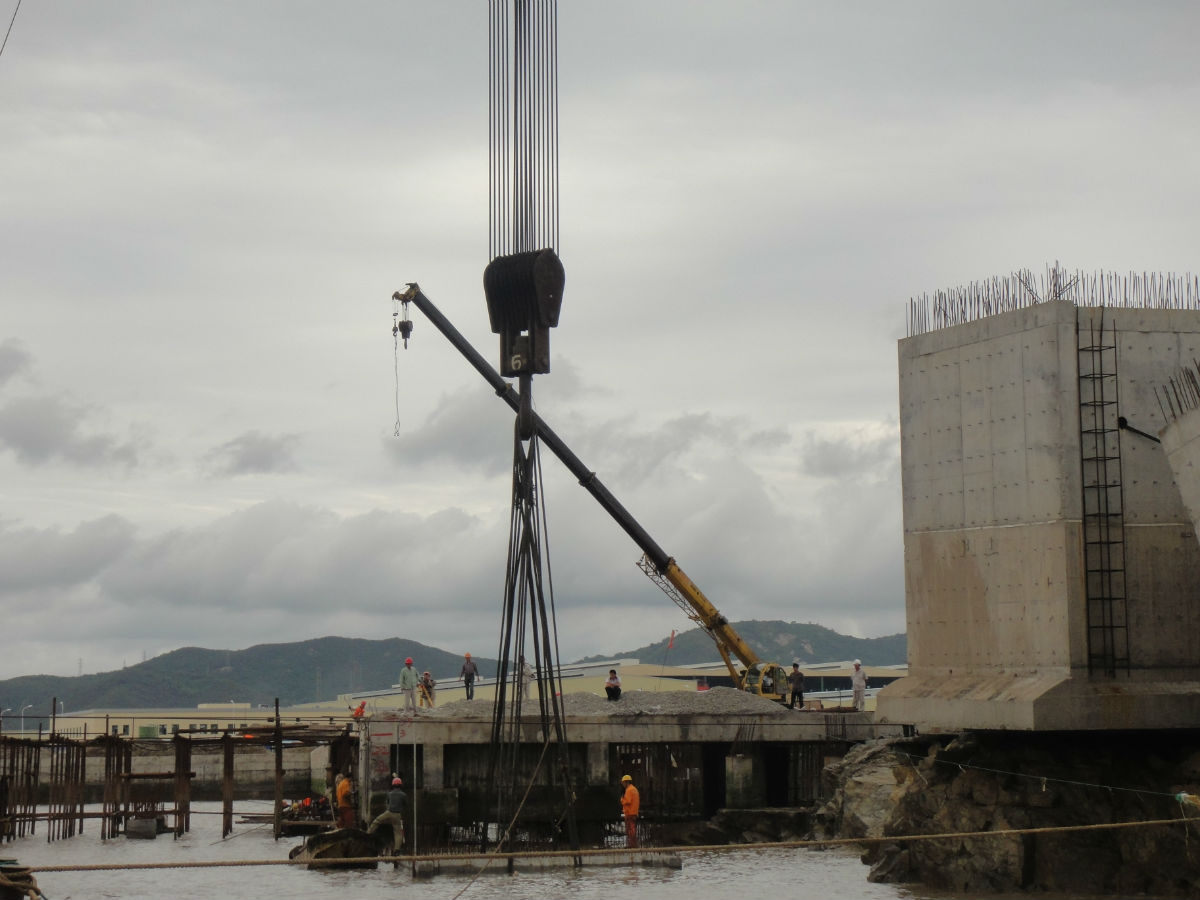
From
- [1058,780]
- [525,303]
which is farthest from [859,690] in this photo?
[525,303]

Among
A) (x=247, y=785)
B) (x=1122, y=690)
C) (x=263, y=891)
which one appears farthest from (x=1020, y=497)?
(x=247, y=785)

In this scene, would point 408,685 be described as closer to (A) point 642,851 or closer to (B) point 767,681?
(B) point 767,681

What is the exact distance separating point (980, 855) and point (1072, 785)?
243 centimetres

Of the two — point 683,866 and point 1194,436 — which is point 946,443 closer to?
point 1194,436

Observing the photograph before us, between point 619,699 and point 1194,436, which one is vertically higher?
point 1194,436

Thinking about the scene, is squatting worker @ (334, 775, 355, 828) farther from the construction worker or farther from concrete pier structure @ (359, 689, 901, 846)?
concrete pier structure @ (359, 689, 901, 846)

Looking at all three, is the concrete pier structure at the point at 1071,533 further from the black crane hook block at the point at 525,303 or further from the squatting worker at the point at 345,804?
the squatting worker at the point at 345,804

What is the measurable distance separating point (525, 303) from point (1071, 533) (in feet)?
39.0

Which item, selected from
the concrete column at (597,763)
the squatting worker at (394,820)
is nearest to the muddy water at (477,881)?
the squatting worker at (394,820)

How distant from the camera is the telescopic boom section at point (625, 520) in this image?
53719 millimetres

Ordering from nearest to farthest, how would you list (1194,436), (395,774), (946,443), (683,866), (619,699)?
(1194,436), (946,443), (683,866), (395,774), (619,699)

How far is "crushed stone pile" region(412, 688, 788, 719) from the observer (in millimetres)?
47312

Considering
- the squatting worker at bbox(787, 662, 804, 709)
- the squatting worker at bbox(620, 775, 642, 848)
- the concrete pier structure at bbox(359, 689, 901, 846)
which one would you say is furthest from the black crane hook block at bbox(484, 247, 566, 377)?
the squatting worker at bbox(787, 662, 804, 709)

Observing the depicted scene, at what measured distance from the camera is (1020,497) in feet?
102
